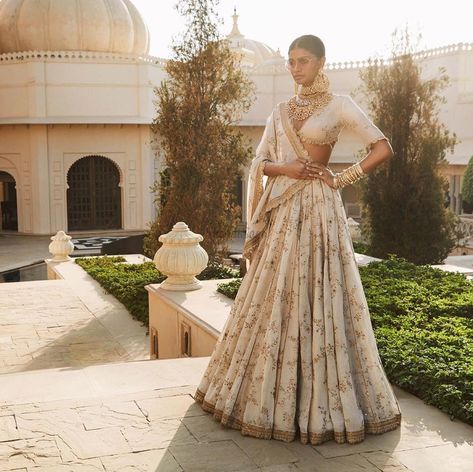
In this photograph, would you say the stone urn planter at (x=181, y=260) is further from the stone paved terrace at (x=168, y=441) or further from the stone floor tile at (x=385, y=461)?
the stone floor tile at (x=385, y=461)

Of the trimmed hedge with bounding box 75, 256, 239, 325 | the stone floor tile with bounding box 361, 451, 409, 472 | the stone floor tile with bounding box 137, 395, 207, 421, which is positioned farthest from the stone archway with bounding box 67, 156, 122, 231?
the stone floor tile with bounding box 361, 451, 409, 472

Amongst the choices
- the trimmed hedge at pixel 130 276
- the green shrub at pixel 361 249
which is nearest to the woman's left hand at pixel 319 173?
the trimmed hedge at pixel 130 276

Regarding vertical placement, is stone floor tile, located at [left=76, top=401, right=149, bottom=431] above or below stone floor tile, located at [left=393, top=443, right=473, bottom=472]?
above

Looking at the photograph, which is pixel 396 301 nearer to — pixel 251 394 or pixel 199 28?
pixel 251 394

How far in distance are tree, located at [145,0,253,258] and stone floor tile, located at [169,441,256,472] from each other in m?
7.00

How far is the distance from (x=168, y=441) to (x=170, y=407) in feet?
1.33

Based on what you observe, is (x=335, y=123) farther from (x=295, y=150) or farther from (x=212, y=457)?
(x=212, y=457)

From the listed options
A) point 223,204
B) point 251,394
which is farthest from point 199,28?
point 251,394

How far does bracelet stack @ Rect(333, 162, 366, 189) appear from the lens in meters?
2.91

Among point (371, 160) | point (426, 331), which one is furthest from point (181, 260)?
point (371, 160)

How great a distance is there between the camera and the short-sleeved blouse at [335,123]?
2982 mm

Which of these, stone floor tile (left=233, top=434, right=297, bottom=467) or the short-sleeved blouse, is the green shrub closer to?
the short-sleeved blouse

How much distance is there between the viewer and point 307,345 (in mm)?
2859

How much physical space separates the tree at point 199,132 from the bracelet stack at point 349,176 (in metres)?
6.77
